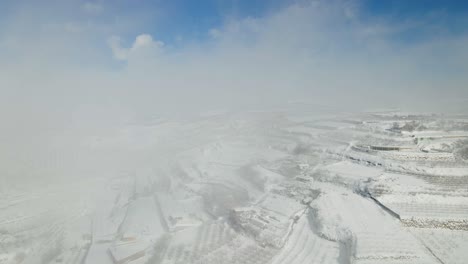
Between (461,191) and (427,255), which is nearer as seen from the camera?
(427,255)

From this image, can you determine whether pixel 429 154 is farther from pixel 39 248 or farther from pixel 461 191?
pixel 39 248

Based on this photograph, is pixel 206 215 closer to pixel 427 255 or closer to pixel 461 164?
pixel 427 255

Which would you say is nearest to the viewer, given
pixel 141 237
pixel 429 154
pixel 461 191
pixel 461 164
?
pixel 141 237

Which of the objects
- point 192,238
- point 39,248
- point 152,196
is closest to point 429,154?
point 192,238

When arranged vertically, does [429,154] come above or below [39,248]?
above

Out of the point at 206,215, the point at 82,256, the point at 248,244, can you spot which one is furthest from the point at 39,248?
the point at 248,244

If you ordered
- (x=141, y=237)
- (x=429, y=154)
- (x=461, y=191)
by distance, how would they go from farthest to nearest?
(x=429, y=154)
(x=461, y=191)
(x=141, y=237)
